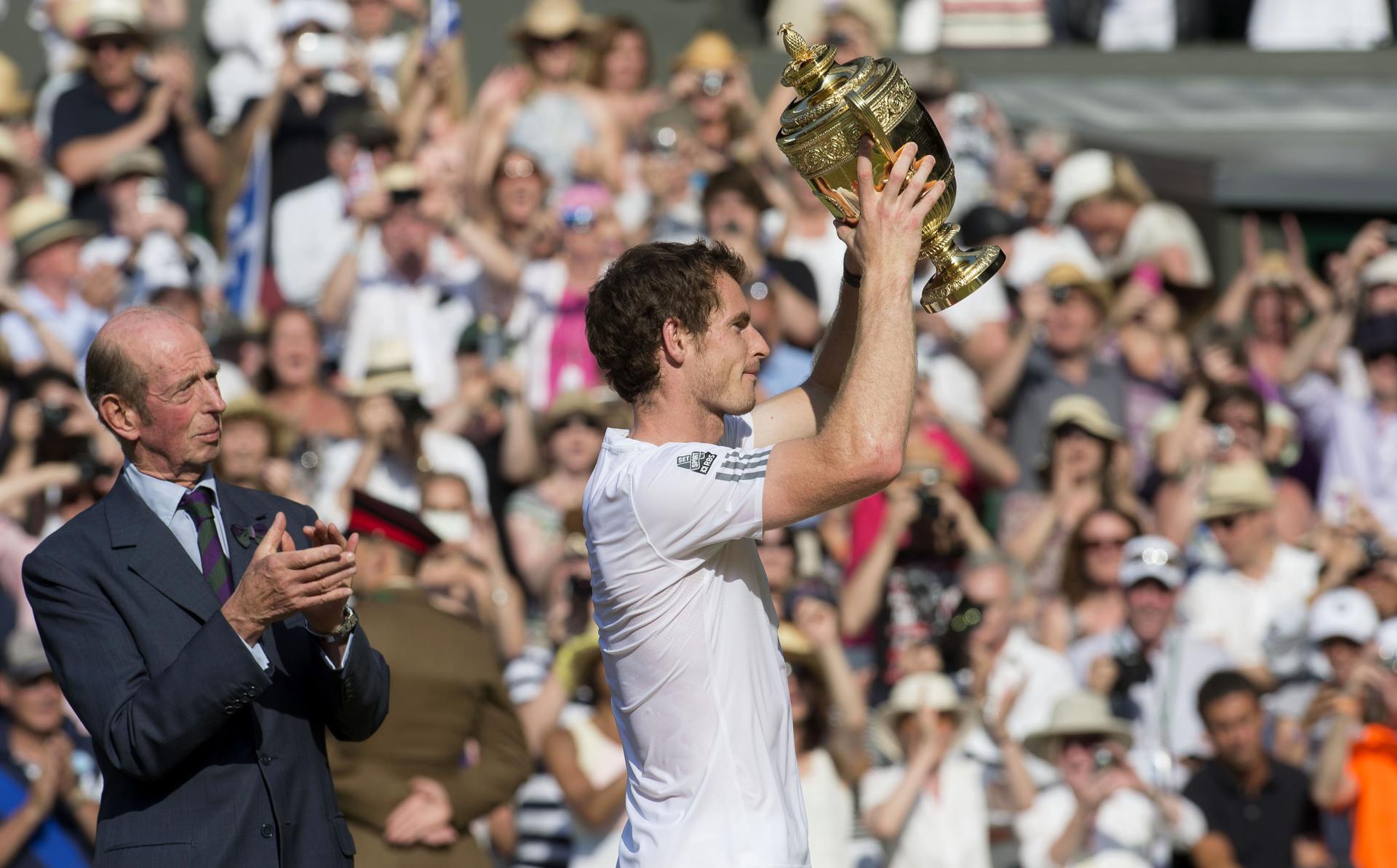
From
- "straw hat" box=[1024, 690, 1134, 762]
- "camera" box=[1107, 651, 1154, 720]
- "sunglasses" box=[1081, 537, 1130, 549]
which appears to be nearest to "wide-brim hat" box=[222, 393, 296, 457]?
"straw hat" box=[1024, 690, 1134, 762]

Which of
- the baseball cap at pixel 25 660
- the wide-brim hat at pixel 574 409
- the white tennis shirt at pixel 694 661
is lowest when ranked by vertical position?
the wide-brim hat at pixel 574 409

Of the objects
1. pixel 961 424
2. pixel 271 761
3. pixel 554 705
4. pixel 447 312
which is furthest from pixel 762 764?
pixel 447 312

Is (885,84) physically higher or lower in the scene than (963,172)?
higher

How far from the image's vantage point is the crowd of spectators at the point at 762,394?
277 inches

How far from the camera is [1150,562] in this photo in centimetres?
791

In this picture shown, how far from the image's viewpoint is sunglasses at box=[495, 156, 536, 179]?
30.5 ft

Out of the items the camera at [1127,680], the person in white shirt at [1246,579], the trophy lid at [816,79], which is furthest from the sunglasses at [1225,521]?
the trophy lid at [816,79]

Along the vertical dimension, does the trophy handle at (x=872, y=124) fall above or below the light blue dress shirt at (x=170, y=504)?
above

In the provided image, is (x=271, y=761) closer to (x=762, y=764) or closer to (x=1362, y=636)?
(x=762, y=764)

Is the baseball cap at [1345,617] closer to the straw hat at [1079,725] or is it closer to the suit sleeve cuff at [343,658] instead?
the straw hat at [1079,725]

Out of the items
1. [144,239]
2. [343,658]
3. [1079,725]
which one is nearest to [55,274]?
[144,239]

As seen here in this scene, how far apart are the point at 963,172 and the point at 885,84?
6536 mm

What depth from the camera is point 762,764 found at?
12.6 feet

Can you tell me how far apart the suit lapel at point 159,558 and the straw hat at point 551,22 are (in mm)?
6449
